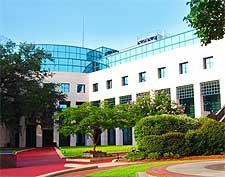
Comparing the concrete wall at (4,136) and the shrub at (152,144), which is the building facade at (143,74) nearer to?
the concrete wall at (4,136)

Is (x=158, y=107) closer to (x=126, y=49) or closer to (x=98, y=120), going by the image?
(x=98, y=120)

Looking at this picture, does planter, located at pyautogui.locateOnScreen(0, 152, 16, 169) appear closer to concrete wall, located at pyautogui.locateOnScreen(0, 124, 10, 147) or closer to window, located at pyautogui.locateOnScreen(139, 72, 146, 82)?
window, located at pyautogui.locateOnScreen(139, 72, 146, 82)

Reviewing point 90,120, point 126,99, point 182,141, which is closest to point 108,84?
point 126,99

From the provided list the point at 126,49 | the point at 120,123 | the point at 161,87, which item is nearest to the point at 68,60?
the point at 126,49

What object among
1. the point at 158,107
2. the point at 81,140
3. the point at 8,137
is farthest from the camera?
the point at 81,140

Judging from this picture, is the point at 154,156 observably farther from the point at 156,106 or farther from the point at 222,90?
the point at 222,90

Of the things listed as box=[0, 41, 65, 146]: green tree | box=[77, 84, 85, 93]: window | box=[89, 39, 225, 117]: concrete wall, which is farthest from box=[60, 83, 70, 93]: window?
box=[0, 41, 65, 146]: green tree

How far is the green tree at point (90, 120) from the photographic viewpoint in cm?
2812

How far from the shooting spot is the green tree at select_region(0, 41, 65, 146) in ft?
156

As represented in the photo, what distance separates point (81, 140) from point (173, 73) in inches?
844

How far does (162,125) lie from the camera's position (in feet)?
84.6

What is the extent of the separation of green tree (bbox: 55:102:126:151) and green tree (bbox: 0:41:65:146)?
19246 millimetres

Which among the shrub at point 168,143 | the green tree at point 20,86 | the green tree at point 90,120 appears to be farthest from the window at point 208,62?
the shrub at point 168,143

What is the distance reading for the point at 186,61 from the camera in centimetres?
4600
